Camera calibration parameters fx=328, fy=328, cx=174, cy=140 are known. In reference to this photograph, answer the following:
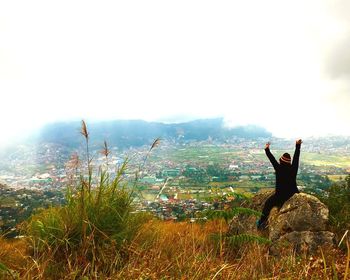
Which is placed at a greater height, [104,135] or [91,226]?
[104,135]

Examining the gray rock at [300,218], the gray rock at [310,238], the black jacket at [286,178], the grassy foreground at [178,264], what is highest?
the grassy foreground at [178,264]

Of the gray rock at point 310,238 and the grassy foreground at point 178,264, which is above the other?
the grassy foreground at point 178,264

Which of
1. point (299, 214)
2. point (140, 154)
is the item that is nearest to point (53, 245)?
point (140, 154)

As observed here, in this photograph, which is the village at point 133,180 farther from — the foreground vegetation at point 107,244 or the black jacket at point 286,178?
the black jacket at point 286,178

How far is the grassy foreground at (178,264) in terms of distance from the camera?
2857 mm

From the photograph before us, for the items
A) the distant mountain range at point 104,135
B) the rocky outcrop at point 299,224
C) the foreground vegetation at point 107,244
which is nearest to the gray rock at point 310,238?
the rocky outcrop at point 299,224

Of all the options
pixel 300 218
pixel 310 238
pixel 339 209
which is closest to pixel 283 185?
pixel 300 218

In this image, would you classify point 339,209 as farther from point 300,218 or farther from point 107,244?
point 107,244

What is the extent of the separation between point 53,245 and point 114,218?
2.72 feet

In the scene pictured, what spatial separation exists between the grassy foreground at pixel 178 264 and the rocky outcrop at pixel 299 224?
1885 millimetres

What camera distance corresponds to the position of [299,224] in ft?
24.6

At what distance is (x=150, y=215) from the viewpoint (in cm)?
562

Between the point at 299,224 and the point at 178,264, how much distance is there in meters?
5.41

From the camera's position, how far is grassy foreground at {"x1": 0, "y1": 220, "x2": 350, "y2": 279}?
2.86 metres
